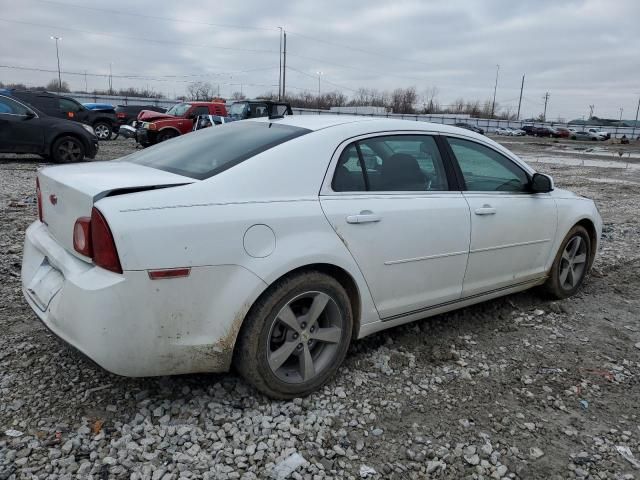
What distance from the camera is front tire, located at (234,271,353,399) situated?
267 centimetres

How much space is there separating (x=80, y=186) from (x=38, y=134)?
1087 centimetres

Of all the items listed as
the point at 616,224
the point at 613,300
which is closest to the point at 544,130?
the point at 616,224

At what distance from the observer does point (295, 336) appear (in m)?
2.85

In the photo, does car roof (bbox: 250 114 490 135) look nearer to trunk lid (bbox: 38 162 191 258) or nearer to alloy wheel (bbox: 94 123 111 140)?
trunk lid (bbox: 38 162 191 258)

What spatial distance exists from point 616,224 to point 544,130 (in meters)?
60.7

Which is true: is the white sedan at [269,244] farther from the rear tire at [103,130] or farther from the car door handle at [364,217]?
the rear tire at [103,130]

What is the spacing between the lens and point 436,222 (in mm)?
3346

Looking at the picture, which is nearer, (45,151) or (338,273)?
(338,273)

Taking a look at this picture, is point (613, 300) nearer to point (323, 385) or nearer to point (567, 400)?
point (567, 400)

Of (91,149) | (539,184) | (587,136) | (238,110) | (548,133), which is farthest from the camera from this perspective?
(548,133)

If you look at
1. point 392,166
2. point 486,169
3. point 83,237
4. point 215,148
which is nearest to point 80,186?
point 83,237

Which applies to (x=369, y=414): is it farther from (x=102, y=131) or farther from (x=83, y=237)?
Result: (x=102, y=131)

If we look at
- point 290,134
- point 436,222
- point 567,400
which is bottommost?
point 567,400

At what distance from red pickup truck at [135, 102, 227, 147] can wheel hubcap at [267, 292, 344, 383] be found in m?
14.8
